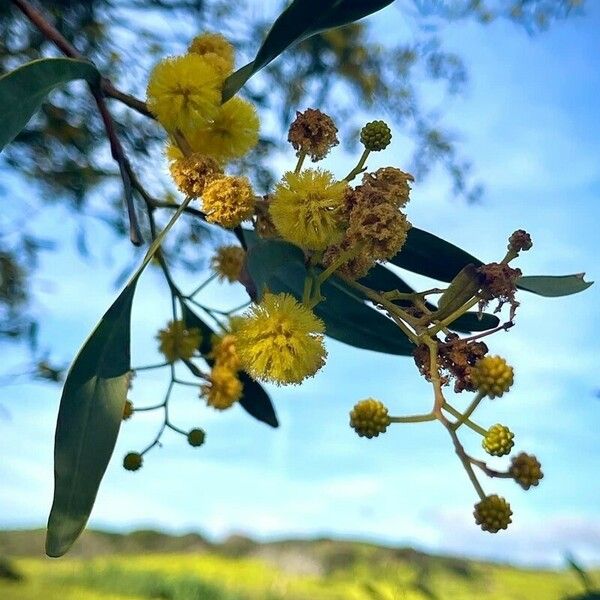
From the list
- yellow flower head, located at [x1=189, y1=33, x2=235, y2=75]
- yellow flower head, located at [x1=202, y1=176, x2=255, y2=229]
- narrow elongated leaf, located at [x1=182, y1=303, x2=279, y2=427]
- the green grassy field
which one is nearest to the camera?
yellow flower head, located at [x1=202, y1=176, x2=255, y2=229]

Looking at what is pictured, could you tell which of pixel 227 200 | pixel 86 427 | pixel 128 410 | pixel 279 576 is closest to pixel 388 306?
pixel 227 200

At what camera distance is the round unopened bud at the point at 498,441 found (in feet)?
1.57

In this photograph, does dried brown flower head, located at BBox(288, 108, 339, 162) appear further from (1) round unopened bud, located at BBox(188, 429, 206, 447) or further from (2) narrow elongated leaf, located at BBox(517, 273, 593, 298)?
(1) round unopened bud, located at BBox(188, 429, 206, 447)

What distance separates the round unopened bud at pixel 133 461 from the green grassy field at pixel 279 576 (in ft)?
2.90

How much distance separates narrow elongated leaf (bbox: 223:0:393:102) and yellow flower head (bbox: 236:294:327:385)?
0.17m

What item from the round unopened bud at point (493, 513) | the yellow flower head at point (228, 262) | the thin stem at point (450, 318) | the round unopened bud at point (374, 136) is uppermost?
the yellow flower head at point (228, 262)

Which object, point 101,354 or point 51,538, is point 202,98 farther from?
point 51,538

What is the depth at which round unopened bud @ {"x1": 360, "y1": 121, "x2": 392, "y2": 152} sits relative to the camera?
21.9 inches

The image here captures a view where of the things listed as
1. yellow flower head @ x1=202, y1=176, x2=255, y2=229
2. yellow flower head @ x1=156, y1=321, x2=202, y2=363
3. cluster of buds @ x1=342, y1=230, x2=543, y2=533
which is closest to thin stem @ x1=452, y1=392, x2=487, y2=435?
cluster of buds @ x1=342, y1=230, x2=543, y2=533

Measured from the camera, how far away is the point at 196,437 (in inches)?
33.9

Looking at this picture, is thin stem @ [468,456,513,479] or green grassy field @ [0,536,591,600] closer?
thin stem @ [468,456,513,479]

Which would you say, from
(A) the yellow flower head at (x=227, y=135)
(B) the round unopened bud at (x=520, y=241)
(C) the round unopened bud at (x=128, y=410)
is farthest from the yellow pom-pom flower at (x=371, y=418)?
(C) the round unopened bud at (x=128, y=410)

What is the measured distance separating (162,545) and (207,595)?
0.16 m

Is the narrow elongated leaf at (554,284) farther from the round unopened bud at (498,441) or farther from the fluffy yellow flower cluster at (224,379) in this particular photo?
the fluffy yellow flower cluster at (224,379)
